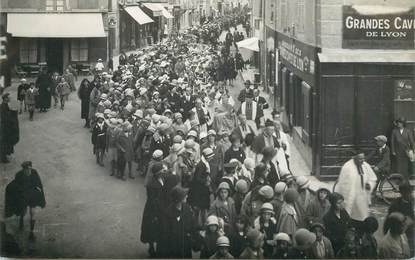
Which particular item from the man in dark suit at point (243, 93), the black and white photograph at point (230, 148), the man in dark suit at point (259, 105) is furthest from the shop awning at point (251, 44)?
the man in dark suit at point (259, 105)

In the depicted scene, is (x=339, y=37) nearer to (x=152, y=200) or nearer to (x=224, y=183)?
(x=224, y=183)

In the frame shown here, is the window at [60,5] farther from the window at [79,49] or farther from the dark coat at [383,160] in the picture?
the dark coat at [383,160]

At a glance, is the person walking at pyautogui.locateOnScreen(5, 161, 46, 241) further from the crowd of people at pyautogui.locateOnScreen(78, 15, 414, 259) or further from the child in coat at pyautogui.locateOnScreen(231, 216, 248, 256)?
the child in coat at pyautogui.locateOnScreen(231, 216, 248, 256)

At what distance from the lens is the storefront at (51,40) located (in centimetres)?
979

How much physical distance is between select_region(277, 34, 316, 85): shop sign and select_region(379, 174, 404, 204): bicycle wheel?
2389 millimetres

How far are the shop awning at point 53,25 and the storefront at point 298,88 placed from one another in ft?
12.8

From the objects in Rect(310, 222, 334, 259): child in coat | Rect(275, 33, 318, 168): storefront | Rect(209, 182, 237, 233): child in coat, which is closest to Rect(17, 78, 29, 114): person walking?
Rect(209, 182, 237, 233): child in coat

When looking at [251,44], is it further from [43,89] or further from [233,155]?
[43,89]

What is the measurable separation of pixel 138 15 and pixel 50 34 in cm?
567

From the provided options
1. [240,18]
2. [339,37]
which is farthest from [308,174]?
[240,18]

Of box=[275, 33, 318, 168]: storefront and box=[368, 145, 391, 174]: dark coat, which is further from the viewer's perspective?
box=[275, 33, 318, 168]: storefront

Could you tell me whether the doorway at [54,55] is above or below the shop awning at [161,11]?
below

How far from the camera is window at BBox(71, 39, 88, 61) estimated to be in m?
10.5

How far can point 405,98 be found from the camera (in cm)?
961
